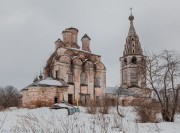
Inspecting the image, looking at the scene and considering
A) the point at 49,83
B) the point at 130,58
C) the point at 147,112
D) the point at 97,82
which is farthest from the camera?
the point at 130,58

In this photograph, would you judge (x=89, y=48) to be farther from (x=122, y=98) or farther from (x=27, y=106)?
(x=27, y=106)

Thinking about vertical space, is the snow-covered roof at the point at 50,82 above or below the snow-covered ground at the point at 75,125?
above

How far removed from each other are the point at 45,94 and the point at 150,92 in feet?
44.1

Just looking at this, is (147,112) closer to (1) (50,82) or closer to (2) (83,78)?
(1) (50,82)

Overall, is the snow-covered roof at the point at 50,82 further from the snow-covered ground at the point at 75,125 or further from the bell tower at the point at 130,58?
the bell tower at the point at 130,58

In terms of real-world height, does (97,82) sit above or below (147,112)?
above

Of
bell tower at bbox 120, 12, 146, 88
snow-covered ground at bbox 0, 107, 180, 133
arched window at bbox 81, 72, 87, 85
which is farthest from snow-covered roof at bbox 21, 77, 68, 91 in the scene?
bell tower at bbox 120, 12, 146, 88

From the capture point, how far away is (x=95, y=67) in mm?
35219

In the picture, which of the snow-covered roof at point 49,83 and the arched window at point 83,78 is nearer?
the snow-covered roof at point 49,83

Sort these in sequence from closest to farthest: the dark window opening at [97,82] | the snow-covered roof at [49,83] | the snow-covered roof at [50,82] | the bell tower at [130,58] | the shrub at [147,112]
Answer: the shrub at [147,112] < the snow-covered roof at [49,83] < the snow-covered roof at [50,82] < the dark window opening at [97,82] < the bell tower at [130,58]

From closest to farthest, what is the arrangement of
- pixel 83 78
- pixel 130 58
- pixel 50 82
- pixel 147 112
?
pixel 147 112 → pixel 50 82 → pixel 83 78 → pixel 130 58

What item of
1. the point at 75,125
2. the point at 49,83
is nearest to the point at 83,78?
the point at 49,83

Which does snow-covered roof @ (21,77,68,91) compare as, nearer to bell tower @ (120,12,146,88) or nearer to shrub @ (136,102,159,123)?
shrub @ (136,102,159,123)

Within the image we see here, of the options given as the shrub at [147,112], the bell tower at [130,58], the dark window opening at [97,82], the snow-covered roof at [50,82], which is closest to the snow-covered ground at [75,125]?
the shrub at [147,112]
